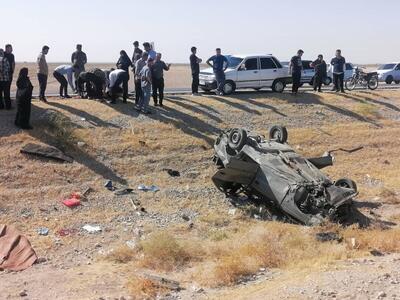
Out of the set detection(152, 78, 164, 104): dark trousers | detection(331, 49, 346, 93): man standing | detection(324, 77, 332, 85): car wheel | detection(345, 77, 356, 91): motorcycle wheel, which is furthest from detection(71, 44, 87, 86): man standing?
detection(324, 77, 332, 85): car wheel

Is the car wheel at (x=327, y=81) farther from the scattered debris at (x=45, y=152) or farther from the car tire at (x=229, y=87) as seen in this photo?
the scattered debris at (x=45, y=152)

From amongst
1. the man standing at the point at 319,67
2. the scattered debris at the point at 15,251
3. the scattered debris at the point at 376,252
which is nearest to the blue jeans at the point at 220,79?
the man standing at the point at 319,67

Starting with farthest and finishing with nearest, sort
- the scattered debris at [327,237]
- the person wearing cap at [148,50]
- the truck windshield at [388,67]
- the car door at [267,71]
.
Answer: the truck windshield at [388,67]
the car door at [267,71]
the person wearing cap at [148,50]
the scattered debris at [327,237]

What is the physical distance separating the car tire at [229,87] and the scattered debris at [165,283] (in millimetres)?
14786

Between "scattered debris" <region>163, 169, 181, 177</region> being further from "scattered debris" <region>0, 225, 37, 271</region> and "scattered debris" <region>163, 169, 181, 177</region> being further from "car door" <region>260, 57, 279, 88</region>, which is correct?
"car door" <region>260, 57, 279, 88</region>

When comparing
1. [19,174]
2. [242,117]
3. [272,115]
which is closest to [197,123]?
[242,117]

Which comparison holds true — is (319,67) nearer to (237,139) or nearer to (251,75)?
(251,75)

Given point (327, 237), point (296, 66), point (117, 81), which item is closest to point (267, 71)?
point (296, 66)

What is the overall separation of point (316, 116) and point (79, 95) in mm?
Result: 8826

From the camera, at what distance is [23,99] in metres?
15.6

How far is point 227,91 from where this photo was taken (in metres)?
23.0

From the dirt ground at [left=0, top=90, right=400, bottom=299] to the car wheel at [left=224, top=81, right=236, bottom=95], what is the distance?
1.95 feet

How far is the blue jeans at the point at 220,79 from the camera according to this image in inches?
859

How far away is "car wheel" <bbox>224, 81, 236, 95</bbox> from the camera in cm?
2287
